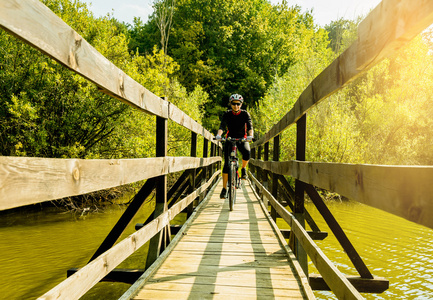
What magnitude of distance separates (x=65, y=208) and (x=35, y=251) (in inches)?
155

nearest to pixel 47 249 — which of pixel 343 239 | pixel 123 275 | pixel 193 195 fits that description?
pixel 193 195

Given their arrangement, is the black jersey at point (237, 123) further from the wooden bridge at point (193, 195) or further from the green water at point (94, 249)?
the green water at point (94, 249)

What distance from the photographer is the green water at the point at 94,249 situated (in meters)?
5.39

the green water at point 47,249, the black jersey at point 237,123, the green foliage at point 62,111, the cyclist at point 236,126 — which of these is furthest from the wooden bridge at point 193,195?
the green foliage at point 62,111

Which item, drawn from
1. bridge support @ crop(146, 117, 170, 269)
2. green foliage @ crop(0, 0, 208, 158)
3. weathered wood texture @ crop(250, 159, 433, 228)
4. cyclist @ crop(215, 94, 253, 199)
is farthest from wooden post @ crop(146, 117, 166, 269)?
green foliage @ crop(0, 0, 208, 158)

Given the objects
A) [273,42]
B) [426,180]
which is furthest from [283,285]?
[273,42]

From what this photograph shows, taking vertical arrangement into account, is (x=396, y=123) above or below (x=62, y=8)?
below

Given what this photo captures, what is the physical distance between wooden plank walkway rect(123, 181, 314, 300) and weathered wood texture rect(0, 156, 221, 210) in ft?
3.78

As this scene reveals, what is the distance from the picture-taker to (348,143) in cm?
1327

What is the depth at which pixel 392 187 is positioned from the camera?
1245 mm

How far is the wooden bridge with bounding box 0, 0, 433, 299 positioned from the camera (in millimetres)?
1209

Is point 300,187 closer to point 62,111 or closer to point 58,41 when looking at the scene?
point 58,41

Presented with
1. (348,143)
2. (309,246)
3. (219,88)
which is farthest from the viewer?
(219,88)

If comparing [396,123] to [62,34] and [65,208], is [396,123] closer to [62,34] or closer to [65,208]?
[65,208]
